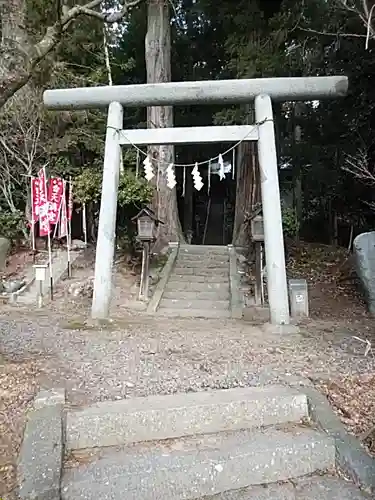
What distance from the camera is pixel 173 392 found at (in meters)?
2.88

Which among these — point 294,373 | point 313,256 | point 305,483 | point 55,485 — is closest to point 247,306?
point 313,256

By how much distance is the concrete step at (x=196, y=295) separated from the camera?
293 inches

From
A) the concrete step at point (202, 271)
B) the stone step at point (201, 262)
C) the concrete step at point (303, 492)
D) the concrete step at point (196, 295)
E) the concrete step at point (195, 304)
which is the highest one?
the stone step at point (201, 262)

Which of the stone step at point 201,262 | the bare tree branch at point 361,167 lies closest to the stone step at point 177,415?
the bare tree branch at point 361,167

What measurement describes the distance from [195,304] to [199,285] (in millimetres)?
768

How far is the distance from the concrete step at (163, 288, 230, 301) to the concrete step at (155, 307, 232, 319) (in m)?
0.53

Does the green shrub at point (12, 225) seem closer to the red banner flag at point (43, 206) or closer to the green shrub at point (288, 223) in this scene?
the red banner flag at point (43, 206)

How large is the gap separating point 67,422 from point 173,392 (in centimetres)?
74

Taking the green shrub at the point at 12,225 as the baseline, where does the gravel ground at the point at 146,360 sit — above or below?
below

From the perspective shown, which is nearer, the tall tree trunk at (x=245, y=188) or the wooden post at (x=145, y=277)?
the wooden post at (x=145, y=277)

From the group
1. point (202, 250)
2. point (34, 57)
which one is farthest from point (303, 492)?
point (202, 250)

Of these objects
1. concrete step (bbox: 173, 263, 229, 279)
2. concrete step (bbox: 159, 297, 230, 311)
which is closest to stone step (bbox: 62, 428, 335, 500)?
concrete step (bbox: 159, 297, 230, 311)

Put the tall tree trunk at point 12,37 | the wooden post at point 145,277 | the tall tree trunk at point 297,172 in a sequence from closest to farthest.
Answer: the tall tree trunk at point 12,37 < the wooden post at point 145,277 < the tall tree trunk at point 297,172

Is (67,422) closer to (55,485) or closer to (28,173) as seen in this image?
(55,485)
